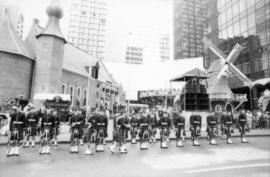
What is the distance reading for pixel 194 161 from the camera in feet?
26.3

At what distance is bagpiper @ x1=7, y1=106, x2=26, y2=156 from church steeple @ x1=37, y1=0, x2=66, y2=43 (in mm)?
21850

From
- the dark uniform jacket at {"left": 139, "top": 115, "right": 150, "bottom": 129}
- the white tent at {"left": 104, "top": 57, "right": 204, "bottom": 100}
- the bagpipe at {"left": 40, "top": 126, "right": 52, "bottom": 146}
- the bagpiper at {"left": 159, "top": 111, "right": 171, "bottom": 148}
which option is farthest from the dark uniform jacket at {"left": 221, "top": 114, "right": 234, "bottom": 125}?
the white tent at {"left": 104, "top": 57, "right": 204, "bottom": 100}

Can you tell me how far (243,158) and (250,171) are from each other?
219 centimetres

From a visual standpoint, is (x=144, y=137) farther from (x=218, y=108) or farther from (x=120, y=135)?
(x=218, y=108)

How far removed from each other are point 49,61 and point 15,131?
20.4 metres

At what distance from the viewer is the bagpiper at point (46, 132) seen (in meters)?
9.19

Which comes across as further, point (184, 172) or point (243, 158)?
point (243, 158)

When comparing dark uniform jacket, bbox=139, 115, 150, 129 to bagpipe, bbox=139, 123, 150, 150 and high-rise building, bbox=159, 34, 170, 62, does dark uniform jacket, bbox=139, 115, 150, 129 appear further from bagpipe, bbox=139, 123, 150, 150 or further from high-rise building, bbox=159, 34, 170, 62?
high-rise building, bbox=159, 34, 170, 62

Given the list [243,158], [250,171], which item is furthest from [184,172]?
[243,158]

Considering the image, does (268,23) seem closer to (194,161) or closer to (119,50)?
(194,161)

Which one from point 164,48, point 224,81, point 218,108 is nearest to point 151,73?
point 224,81

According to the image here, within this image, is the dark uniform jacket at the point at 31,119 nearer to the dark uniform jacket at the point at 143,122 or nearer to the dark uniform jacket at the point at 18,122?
the dark uniform jacket at the point at 18,122

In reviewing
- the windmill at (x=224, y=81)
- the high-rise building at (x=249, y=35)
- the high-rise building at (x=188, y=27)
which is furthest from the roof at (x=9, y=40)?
the high-rise building at (x=188, y=27)

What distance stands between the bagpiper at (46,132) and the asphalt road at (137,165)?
382 millimetres
